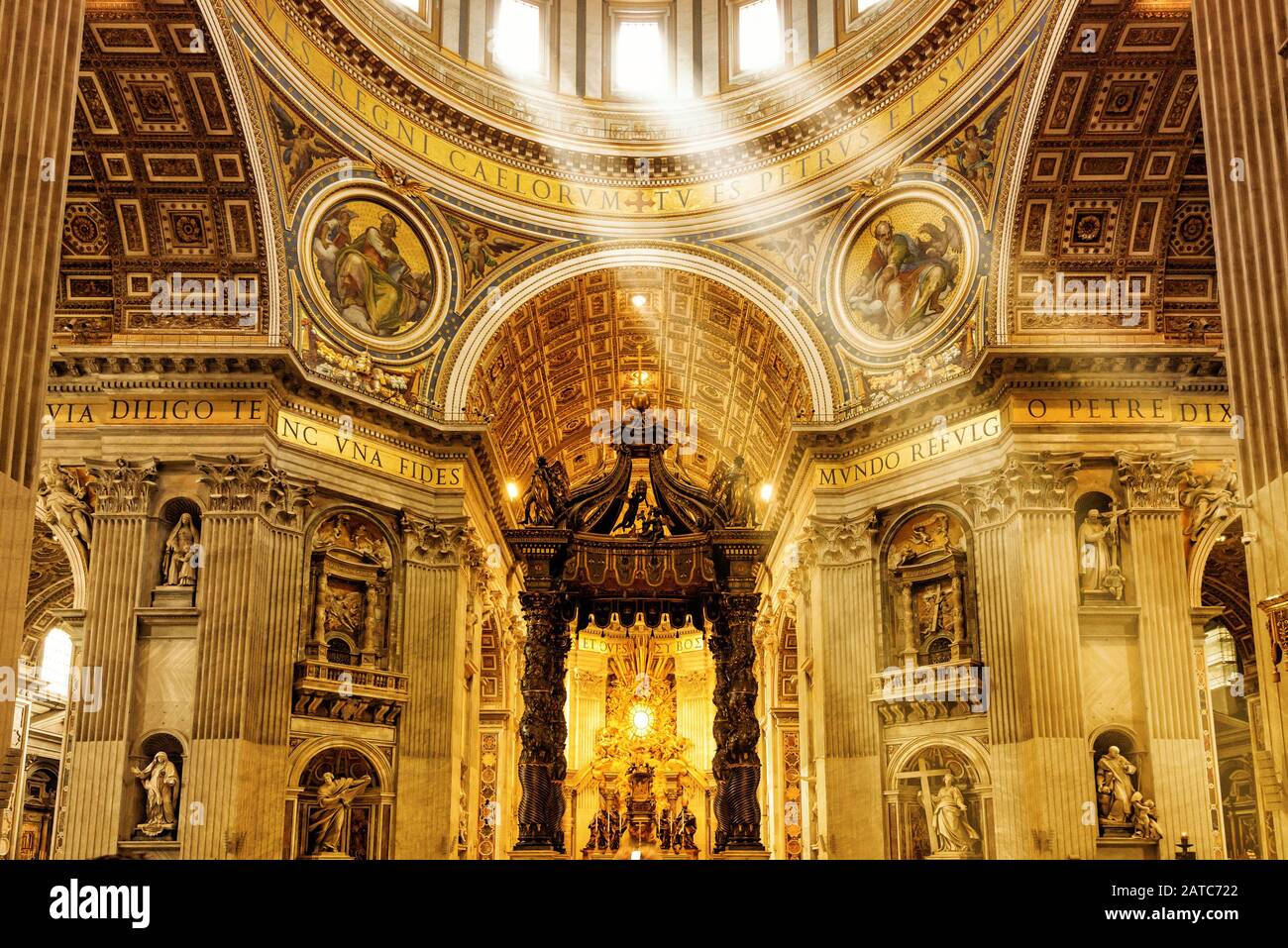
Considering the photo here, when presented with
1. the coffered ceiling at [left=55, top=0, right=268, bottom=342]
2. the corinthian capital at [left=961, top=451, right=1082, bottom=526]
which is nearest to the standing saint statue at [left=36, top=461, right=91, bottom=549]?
the coffered ceiling at [left=55, top=0, right=268, bottom=342]

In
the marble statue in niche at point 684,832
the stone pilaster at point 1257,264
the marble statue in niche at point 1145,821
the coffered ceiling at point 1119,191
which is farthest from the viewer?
the marble statue in niche at point 684,832

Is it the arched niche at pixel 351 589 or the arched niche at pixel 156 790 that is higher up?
the arched niche at pixel 351 589

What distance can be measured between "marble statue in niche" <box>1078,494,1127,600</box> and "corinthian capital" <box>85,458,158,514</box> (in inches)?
553

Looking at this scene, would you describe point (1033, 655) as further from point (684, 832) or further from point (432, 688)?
point (684, 832)

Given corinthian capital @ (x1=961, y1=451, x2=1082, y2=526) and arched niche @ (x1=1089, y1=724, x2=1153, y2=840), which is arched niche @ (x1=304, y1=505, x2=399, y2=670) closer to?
corinthian capital @ (x1=961, y1=451, x2=1082, y2=526)

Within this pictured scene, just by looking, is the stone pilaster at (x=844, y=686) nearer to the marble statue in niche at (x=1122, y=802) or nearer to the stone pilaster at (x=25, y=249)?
the marble statue in niche at (x=1122, y=802)

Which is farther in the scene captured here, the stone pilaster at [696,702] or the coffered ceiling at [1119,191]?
the stone pilaster at [696,702]

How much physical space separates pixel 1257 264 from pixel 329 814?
1550cm

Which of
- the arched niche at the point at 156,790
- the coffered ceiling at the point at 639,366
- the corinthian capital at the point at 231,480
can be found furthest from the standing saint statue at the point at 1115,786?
the corinthian capital at the point at 231,480

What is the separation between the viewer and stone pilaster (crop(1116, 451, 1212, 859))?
1786cm

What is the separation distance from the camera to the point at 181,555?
1938 centimetres

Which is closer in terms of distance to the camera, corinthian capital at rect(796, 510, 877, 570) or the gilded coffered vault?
the gilded coffered vault

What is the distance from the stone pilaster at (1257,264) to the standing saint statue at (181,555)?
14.8 m

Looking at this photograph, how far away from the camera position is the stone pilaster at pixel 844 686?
68.0ft
